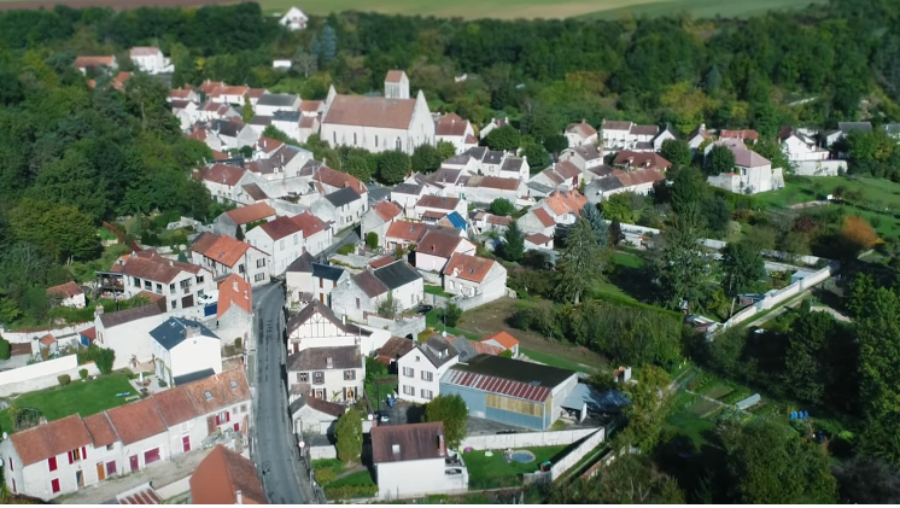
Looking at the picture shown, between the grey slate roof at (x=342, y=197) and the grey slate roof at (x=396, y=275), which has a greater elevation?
the grey slate roof at (x=342, y=197)

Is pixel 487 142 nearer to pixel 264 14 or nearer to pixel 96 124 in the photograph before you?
pixel 96 124

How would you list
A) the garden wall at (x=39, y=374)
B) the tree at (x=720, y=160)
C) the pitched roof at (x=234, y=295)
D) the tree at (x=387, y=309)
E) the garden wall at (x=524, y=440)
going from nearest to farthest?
the garden wall at (x=524, y=440) < the garden wall at (x=39, y=374) < the pitched roof at (x=234, y=295) < the tree at (x=387, y=309) < the tree at (x=720, y=160)

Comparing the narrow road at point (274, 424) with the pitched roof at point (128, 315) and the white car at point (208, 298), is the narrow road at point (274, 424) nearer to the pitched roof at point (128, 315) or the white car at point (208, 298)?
the white car at point (208, 298)

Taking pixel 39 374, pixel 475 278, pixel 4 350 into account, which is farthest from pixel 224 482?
pixel 475 278

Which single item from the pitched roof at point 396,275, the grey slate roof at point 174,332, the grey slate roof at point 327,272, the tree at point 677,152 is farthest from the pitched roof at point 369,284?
the tree at point 677,152

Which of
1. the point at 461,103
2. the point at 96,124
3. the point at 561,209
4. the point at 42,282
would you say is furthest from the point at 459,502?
the point at 461,103

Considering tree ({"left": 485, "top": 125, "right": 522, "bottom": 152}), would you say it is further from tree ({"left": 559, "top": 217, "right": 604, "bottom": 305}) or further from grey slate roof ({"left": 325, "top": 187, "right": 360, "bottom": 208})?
tree ({"left": 559, "top": 217, "right": 604, "bottom": 305})

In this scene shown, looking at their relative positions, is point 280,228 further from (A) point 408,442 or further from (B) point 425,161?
(A) point 408,442

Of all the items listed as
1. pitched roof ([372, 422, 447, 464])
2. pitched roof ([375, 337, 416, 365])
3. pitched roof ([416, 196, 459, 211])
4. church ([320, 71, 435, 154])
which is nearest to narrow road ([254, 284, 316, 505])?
pitched roof ([372, 422, 447, 464])
